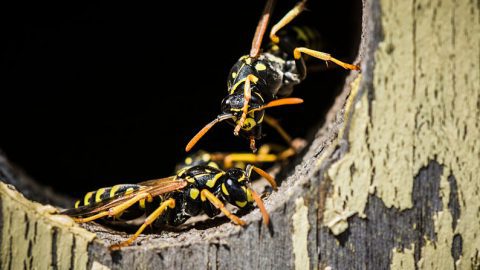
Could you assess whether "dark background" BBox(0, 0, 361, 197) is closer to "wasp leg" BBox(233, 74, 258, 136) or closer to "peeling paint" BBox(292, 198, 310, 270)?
"wasp leg" BBox(233, 74, 258, 136)

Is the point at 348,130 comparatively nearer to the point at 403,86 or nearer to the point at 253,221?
the point at 403,86

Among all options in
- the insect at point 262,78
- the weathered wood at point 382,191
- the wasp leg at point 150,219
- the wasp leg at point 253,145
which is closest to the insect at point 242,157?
the insect at point 262,78

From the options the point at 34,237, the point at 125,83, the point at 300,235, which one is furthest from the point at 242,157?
the point at 34,237

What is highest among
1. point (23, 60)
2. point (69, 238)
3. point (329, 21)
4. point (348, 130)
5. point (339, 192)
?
point (329, 21)

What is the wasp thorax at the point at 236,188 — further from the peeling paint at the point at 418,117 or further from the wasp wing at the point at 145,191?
the peeling paint at the point at 418,117

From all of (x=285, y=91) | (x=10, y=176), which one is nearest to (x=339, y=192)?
(x=285, y=91)

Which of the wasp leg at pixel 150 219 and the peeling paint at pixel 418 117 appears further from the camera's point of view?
the wasp leg at pixel 150 219

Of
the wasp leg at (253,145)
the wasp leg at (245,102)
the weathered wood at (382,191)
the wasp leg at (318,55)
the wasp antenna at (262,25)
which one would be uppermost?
the wasp antenna at (262,25)

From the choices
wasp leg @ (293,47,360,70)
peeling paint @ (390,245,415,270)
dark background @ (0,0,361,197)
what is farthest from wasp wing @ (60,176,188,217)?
dark background @ (0,0,361,197)
